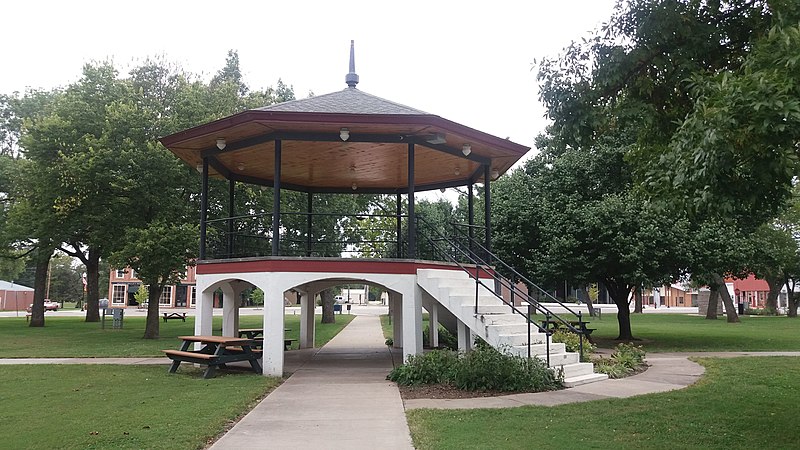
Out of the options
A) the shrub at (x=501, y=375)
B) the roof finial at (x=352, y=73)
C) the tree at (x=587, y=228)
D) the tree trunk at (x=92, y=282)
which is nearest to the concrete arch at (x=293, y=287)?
the shrub at (x=501, y=375)

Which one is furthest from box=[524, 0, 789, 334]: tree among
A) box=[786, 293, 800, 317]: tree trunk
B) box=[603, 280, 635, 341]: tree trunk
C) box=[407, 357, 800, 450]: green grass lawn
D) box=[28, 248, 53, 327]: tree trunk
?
box=[786, 293, 800, 317]: tree trunk

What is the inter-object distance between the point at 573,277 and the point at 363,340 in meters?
7.75

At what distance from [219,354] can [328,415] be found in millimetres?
4492

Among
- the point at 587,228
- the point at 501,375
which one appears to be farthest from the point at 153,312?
the point at 501,375

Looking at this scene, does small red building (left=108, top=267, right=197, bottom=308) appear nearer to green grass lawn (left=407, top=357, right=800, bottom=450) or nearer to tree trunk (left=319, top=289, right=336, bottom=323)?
tree trunk (left=319, top=289, right=336, bottom=323)

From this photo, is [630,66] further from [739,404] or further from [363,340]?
[363,340]

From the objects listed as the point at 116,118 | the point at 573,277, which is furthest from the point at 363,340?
the point at 116,118

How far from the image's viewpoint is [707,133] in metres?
5.21

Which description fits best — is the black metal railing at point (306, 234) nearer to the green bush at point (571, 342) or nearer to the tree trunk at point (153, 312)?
the tree trunk at point (153, 312)

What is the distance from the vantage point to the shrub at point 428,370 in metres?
10.7

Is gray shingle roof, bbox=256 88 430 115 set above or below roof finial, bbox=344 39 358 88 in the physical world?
below

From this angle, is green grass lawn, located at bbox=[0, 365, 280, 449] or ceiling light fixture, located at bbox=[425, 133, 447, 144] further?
ceiling light fixture, located at bbox=[425, 133, 447, 144]

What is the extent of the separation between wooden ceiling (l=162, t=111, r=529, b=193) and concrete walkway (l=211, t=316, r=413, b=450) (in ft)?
16.0

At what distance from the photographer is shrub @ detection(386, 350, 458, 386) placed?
35.1 ft
